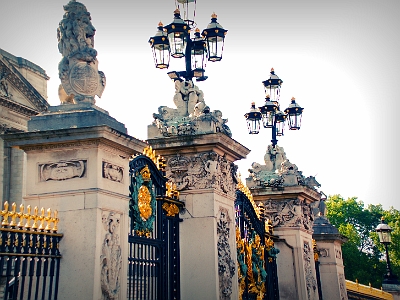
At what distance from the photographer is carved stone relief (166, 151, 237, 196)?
10227 millimetres

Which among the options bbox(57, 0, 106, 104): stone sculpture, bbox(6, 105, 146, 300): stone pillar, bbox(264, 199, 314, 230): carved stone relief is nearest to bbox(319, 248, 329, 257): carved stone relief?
bbox(264, 199, 314, 230): carved stone relief

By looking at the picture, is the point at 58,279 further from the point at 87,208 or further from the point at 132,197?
the point at 132,197

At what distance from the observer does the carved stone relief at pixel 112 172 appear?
7.66m

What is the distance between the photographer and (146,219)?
29.7ft

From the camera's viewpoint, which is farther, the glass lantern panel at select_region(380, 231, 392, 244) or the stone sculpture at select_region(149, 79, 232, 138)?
the glass lantern panel at select_region(380, 231, 392, 244)

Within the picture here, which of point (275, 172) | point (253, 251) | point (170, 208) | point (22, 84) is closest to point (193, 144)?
point (170, 208)

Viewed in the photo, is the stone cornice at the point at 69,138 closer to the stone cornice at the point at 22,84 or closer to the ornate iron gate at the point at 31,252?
the ornate iron gate at the point at 31,252

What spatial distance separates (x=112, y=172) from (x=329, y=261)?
12197mm

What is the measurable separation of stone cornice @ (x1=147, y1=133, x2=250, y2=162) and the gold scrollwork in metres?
1.00

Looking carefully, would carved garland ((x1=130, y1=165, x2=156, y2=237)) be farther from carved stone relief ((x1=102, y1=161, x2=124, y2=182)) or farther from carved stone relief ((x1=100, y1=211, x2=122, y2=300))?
carved stone relief ((x1=100, y1=211, x2=122, y2=300))

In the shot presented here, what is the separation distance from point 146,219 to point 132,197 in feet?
1.88

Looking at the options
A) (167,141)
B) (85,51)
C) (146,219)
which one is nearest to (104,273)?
(146,219)

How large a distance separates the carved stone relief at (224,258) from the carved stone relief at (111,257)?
2.79m

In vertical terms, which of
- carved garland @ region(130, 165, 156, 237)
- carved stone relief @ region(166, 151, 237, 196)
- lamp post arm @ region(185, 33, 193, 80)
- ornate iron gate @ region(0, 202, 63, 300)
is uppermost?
lamp post arm @ region(185, 33, 193, 80)
